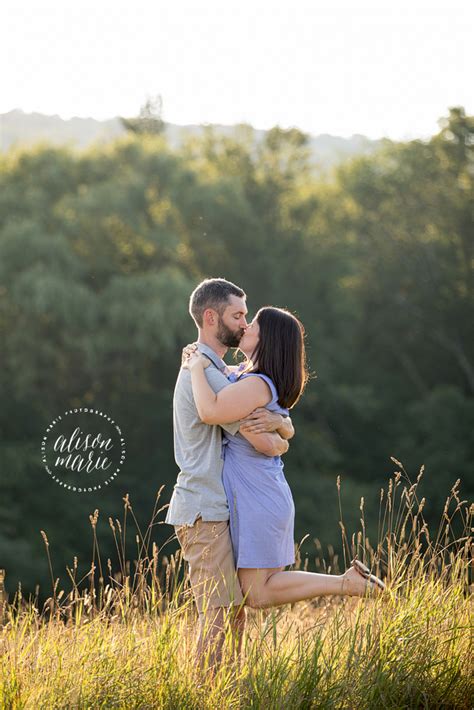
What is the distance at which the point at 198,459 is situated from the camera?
3674mm

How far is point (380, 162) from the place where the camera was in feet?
90.8

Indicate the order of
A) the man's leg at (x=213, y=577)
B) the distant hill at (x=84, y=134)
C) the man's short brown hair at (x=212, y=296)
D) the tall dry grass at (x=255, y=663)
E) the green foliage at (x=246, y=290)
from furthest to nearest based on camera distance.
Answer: the distant hill at (x=84, y=134) → the green foliage at (x=246, y=290) → the man's short brown hair at (x=212, y=296) → the man's leg at (x=213, y=577) → the tall dry grass at (x=255, y=663)

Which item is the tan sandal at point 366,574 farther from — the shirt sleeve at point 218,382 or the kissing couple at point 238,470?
the shirt sleeve at point 218,382

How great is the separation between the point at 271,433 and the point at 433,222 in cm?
2335

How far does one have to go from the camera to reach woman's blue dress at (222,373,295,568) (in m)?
3.61

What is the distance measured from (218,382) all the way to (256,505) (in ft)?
1.50

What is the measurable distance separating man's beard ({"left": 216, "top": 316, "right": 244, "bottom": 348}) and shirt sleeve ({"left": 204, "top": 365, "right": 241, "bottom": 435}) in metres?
0.14

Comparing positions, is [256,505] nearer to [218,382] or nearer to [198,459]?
[198,459]

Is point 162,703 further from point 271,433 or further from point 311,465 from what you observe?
point 311,465

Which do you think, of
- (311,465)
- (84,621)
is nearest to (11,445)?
(311,465)

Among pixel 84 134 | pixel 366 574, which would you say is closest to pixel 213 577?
pixel 366 574

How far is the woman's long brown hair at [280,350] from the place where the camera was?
146 inches

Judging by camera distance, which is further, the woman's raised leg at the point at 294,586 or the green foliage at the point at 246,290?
the green foliage at the point at 246,290

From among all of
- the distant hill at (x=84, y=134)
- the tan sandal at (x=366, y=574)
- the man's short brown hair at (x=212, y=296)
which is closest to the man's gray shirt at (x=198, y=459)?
the man's short brown hair at (x=212, y=296)
